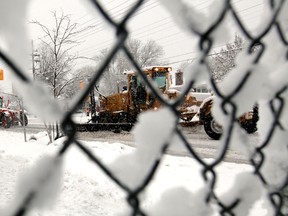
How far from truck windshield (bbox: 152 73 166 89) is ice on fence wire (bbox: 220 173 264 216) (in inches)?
455

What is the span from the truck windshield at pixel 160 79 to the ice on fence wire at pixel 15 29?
39.2 ft

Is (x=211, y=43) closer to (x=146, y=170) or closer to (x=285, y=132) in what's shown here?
(x=146, y=170)

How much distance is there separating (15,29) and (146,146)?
1.19 feet

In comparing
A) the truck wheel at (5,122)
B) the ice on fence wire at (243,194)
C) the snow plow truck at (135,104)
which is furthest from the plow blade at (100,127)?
the ice on fence wire at (243,194)

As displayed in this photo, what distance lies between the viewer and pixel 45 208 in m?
0.58

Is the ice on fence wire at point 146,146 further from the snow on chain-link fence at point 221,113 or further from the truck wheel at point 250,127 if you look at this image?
the truck wheel at point 250,127

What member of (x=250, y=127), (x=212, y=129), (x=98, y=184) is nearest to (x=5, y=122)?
(x=212, y=129)

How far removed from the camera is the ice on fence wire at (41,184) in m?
0.55

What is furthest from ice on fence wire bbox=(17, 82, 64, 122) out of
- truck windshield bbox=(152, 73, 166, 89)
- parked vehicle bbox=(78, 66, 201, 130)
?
truck windshield bbox=(152, 73, 166, 89)

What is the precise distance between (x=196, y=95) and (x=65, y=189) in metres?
8.24

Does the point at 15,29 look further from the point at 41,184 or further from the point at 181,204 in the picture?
the point at 181,204

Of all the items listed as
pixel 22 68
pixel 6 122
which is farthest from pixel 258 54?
pixel 6 122

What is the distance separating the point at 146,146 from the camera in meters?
0.71

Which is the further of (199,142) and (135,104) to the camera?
(135,104)
